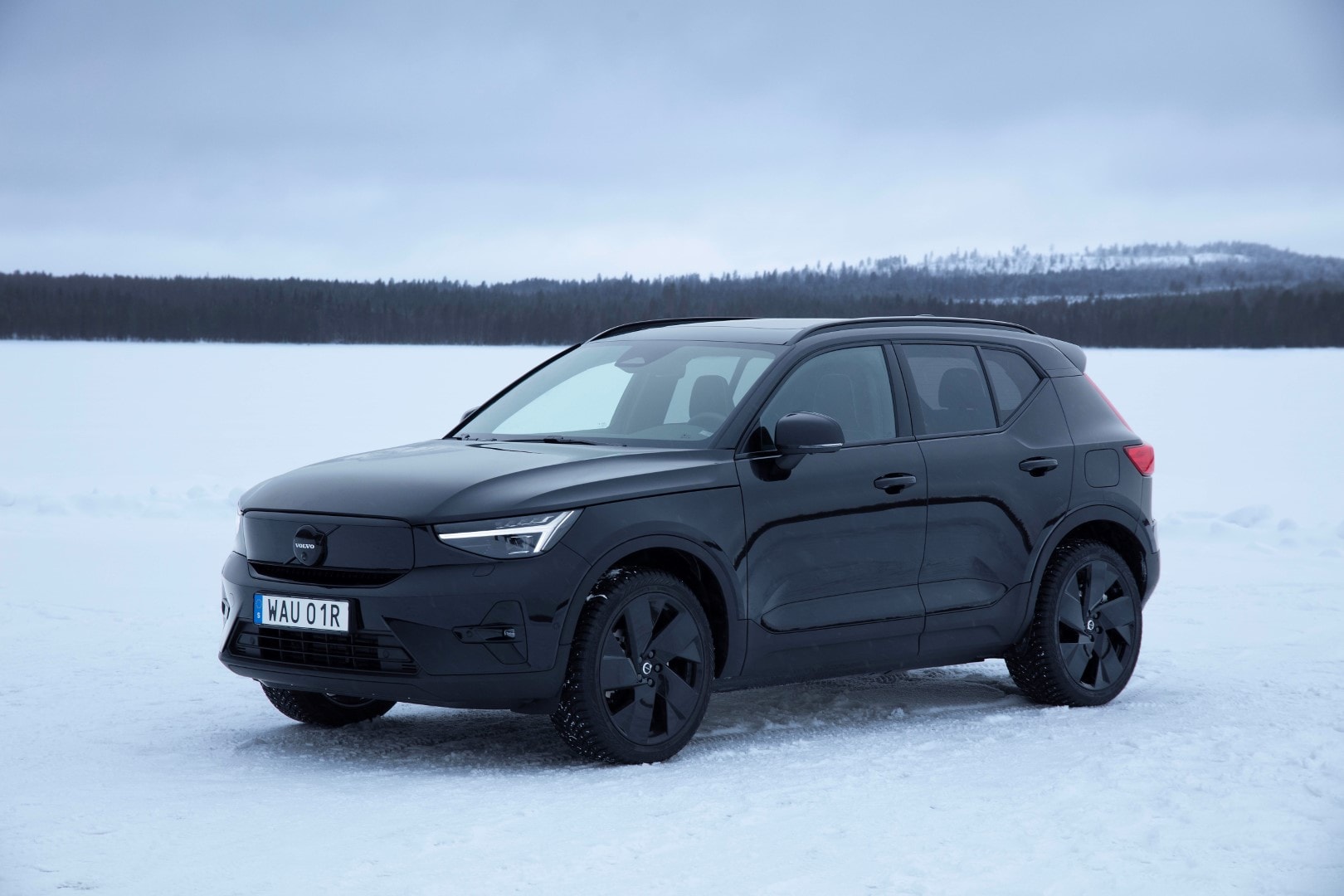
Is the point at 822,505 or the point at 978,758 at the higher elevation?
the point at 822,505

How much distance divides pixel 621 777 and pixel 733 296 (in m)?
89.5

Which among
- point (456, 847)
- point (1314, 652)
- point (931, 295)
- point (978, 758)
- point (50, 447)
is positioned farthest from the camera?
point (931, 295)

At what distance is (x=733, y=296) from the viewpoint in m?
94.7

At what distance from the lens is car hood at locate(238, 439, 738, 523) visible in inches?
228

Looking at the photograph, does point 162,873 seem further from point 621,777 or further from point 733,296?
point 733,296

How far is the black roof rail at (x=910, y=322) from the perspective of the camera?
704 centimetres

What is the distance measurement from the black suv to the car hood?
0.01 metres

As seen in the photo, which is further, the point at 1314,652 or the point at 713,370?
the point at 1314,652

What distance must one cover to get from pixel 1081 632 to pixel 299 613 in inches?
149

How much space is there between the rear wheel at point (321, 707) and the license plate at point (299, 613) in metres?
0.72

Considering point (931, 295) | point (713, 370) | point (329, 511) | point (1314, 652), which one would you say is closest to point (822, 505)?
point (713, 370)

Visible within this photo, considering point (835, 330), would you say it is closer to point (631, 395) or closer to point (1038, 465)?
point (631, 395)

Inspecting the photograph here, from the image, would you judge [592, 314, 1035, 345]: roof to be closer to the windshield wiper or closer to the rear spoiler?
the rear spoiler

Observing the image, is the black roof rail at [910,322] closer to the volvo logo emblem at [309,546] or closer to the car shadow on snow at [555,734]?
the car shadow on snow at [555,734]
